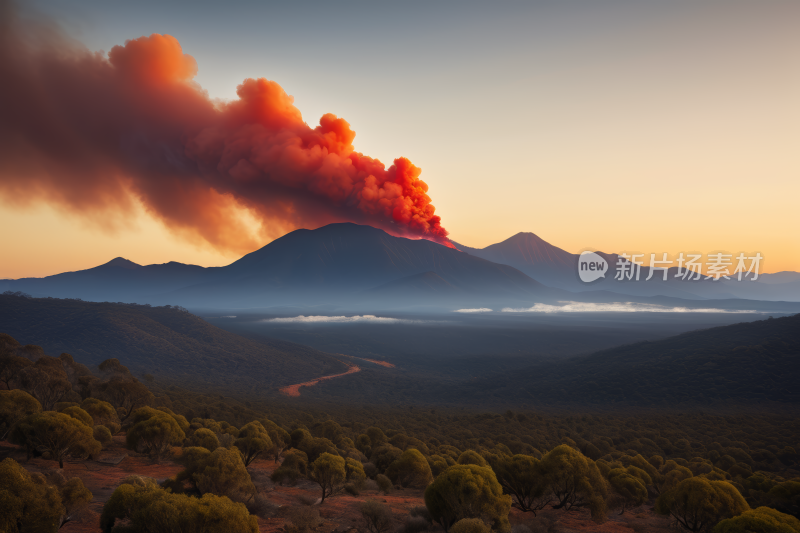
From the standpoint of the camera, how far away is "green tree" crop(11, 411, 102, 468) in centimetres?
2102

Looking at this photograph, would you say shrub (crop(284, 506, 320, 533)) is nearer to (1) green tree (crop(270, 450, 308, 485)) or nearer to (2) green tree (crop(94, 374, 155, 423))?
(1) green tree (crop(270, 450, 308, 485))

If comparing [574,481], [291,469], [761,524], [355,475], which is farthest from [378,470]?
[761,524]

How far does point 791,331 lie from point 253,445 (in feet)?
362

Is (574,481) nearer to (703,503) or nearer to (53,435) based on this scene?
(703,503)

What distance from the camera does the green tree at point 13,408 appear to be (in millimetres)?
23359

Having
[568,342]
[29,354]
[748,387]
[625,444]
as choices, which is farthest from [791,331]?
[29,354]

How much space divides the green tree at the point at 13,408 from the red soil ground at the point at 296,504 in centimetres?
137

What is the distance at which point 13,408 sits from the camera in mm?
23750

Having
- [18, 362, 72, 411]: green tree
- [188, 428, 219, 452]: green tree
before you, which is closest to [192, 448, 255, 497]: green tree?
[188, 428, 219, 452]: green tree

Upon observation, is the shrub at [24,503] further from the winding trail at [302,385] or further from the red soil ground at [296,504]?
the winding trail at [302,385]

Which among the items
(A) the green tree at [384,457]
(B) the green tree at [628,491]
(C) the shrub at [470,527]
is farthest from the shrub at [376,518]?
(B) the green tree at [628,491]

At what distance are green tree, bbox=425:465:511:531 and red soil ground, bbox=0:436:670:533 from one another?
1109mm

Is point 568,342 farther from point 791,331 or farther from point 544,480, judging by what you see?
point 544,480

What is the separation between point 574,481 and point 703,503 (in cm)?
526
